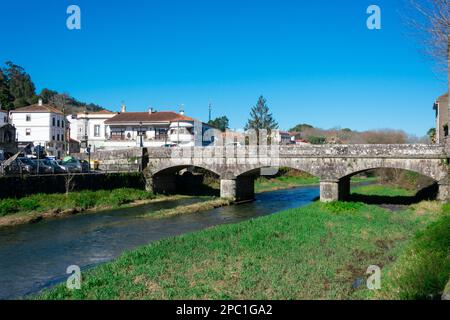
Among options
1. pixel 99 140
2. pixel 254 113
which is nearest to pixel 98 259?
pixel 99 140

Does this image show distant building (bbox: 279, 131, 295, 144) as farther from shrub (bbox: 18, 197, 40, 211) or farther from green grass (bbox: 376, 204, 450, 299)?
green grass (bbox: 376, 204, 450, 299)

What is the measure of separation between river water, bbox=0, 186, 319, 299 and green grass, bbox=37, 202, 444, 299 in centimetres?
249

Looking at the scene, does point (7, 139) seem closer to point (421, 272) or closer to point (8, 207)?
point (8, 207)

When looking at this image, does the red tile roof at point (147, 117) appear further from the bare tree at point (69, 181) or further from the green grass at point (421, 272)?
the green grass at point (421, 272)

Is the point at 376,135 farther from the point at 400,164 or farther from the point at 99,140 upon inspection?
the point at 400,164

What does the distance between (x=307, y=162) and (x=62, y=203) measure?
21.7m

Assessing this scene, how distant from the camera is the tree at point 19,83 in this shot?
112438mm

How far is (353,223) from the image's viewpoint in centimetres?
2609

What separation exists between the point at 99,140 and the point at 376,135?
64.7m

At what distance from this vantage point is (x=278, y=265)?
15.9 metres

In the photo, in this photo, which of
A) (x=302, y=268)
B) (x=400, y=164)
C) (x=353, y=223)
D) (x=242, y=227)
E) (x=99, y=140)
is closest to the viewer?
(x=302, y=268)

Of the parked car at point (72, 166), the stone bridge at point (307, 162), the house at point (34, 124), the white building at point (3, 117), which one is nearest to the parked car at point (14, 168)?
the parked car at point (72, 166)

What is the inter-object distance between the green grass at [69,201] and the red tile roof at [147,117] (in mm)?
27890

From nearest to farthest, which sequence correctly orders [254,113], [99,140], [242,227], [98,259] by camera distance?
[98,259] < [242,227] < [99,140] < [254,113]
